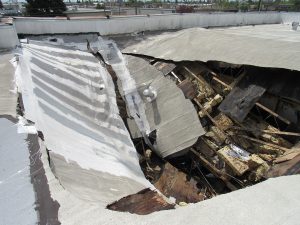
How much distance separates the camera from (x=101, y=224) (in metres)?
3.91

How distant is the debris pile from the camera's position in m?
7.95

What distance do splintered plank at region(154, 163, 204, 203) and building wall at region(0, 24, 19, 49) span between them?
→ 8.39 m

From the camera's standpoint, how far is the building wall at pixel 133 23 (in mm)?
13930

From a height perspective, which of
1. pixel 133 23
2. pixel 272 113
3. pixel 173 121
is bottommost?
pixel 173 121

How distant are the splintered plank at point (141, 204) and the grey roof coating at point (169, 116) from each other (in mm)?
3452

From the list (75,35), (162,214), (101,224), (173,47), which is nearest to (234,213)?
(162,214)

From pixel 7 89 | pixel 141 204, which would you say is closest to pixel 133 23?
pixel 7 89

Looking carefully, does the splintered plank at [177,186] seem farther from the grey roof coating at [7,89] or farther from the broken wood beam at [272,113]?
the grey roof coating at [7,89]

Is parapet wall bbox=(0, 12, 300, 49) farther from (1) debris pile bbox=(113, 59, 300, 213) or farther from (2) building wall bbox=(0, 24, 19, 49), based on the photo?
(1) debris pile bbox=(113, 59, 300, 213)

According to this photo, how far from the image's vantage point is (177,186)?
8109 millimetres

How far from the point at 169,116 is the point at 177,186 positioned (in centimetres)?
229

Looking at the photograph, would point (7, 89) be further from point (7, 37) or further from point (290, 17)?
point (290, 17)

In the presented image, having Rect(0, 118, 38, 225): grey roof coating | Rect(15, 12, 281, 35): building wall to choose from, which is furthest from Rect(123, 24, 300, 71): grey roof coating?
Rect(0, 118, 38, 225): grey roof coating

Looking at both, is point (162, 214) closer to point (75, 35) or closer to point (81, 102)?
point (81, 102)
